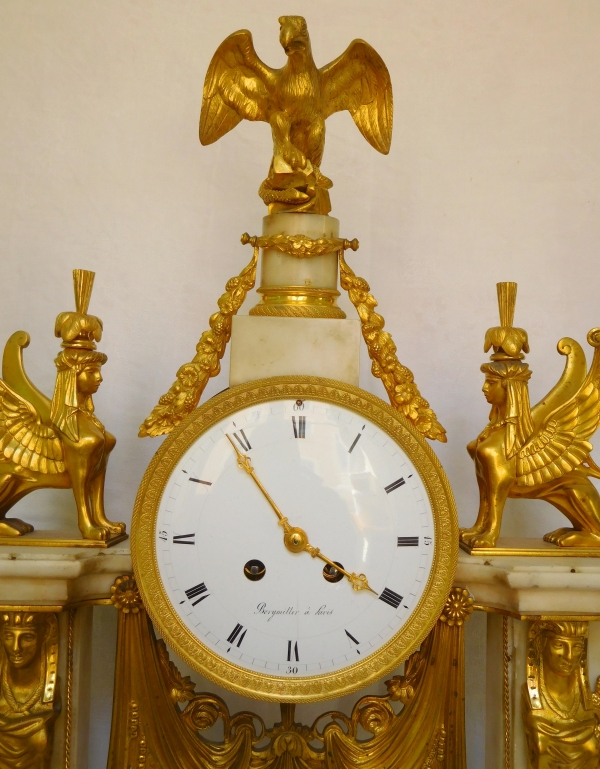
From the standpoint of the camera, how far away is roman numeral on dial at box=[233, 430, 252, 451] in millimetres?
1512

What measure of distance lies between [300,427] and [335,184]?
932mm

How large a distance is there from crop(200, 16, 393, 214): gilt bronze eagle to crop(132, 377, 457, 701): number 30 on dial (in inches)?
15.7

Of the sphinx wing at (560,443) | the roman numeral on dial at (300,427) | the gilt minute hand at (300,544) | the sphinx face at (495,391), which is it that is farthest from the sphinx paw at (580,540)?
the roman numeral on dial at (300,427)

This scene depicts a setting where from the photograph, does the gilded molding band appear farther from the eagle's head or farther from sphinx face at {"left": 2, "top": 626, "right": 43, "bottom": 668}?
sphinx face at {"left": 2, "top": 626, "right": 43, "bottom": 668}

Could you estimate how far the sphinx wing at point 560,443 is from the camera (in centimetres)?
164

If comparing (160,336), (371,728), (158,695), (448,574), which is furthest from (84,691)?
(160,336)

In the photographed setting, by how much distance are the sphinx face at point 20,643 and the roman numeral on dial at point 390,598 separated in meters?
0.60

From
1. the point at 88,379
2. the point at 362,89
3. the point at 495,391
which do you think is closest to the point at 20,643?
the point at 88,379

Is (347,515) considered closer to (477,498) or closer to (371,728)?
(371,728)

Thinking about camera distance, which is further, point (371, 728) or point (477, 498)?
point (477, 498)

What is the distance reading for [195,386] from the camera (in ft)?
5.30

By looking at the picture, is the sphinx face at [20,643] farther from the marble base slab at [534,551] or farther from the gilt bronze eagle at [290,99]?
the gilt bronze eagle at [290,99]

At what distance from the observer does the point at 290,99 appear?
164 centimetres

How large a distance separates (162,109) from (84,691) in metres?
1.38
